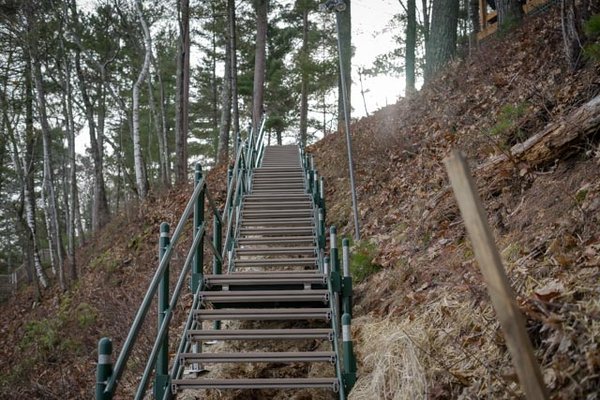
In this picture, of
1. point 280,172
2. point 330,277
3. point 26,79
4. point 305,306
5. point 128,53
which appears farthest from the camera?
point 128,53

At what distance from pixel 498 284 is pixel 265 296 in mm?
3552

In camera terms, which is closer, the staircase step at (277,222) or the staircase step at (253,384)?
the staircase step at (253,384)

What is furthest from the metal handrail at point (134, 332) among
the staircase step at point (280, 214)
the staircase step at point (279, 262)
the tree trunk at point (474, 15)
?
the tree trunk at point (474, 15)

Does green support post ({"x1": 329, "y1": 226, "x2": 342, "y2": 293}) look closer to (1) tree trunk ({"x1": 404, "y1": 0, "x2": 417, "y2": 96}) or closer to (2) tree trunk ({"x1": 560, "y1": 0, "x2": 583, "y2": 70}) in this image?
(2) tree trunk ({"x1": 560, "y1": 0, "x2": 583, "y2": 70})

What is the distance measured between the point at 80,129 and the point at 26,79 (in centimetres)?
446

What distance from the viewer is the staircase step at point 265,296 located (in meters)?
4.71

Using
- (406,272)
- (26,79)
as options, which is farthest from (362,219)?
(26,79)

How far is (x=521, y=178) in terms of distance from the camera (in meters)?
4.80

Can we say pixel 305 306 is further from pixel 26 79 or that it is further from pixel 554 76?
pixel 26 79

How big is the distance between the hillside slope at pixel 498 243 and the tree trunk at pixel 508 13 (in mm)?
2340

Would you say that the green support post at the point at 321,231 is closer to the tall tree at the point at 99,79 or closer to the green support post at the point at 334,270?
the green support post at the point at 334,270

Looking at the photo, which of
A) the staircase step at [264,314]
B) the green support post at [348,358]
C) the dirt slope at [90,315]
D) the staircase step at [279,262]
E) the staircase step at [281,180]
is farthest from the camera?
the staircase step at [281,180]

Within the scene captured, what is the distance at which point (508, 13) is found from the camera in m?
11.7

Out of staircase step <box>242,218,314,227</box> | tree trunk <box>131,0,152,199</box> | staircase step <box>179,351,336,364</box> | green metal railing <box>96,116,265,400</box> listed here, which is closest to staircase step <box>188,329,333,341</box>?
green metal railing <box>96,116,265,400</box>
